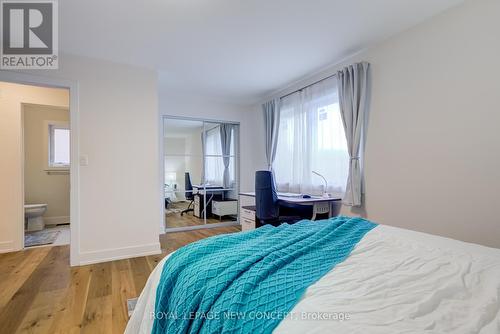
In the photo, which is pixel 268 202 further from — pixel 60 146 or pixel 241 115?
pixel 60 146

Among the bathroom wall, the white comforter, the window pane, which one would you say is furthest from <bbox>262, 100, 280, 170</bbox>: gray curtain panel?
the window pane

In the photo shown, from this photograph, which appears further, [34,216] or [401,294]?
[34,216]

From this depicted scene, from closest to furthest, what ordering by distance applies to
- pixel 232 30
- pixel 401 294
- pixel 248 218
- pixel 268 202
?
pixel 401 294, pixel 232 30, pixel 268 202, pixel 248 218

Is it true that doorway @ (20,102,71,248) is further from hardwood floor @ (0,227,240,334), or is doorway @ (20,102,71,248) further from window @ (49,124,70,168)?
hardwood floor @ (0,227,240,334)

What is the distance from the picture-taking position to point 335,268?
1.05 m

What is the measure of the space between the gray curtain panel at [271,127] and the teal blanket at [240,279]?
3.07 metres

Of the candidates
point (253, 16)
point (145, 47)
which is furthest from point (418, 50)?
point (145, 47)

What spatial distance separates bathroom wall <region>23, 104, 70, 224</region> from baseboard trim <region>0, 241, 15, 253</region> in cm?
156

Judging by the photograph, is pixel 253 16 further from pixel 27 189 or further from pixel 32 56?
pixel 27 189

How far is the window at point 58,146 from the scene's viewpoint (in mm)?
4785

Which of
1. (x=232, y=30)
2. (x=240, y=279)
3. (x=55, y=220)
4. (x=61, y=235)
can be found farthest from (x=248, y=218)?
(x=55, y=220)

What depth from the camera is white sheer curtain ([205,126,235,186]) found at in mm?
4863

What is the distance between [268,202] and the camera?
3.07 m

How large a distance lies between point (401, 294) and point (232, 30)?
2517mm
